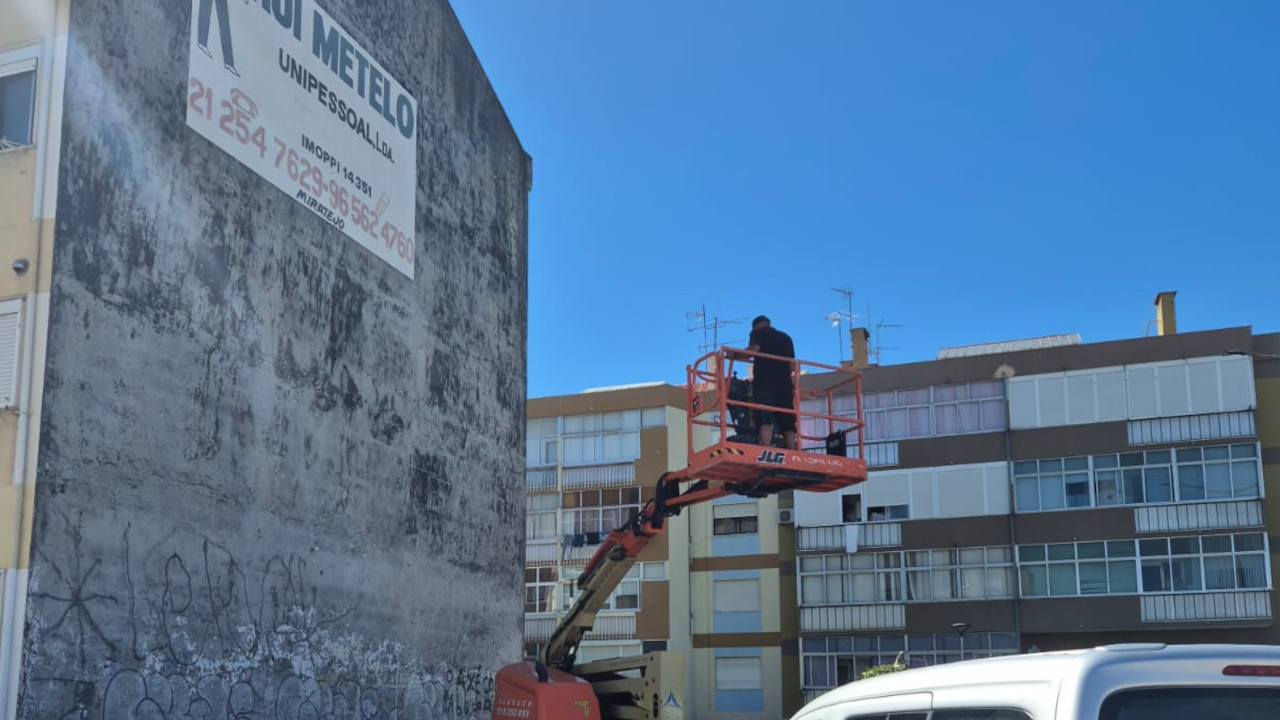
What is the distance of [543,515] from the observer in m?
48.4

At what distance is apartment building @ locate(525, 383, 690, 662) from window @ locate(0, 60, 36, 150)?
3443 cm

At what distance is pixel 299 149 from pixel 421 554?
5470mm

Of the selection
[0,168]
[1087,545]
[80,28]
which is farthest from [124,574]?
[1087,545]

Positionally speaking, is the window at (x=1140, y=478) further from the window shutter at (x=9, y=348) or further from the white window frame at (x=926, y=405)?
the window shutter at (x=9, y=348)

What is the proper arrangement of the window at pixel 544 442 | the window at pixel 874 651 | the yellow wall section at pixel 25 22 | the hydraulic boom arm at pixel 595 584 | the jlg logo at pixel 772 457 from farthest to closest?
the window at pixel 544 442 < the window at pixel 874 651 < the hydraulic boom arm at pixel 595 584 < the jlg logo at pixel 772 457 < the yellow wall section at pixel 25 22

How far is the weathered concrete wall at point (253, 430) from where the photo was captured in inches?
467

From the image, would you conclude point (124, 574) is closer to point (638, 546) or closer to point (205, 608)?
point (205, 608)

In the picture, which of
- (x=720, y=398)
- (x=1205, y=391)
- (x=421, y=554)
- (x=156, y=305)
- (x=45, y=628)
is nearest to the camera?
(x=45, y=628)

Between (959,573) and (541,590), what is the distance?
50.6 feet

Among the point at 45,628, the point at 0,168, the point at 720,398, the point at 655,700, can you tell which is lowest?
the point at 655,700

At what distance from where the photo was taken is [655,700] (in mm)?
16016

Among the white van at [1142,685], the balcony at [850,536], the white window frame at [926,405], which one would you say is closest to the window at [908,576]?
the balcony at [850,536]

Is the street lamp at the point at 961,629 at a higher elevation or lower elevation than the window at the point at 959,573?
lower

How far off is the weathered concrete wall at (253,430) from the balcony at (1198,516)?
2325cm
